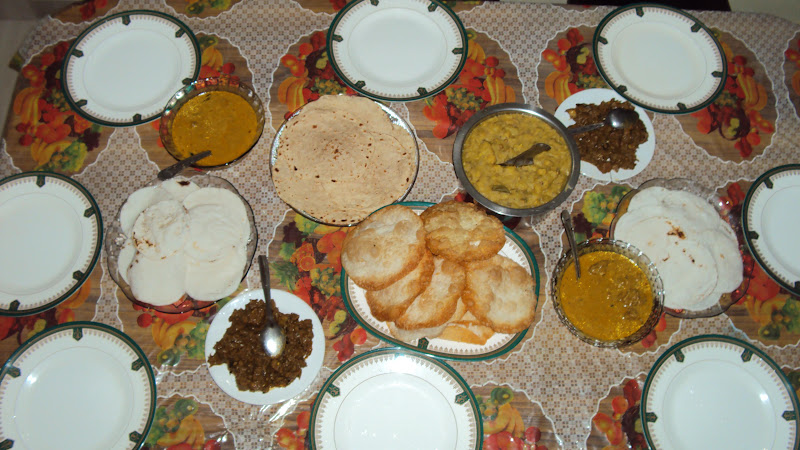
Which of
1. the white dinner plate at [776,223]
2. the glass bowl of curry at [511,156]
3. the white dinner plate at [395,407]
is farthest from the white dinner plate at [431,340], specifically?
the white dinner plate at [776,223]

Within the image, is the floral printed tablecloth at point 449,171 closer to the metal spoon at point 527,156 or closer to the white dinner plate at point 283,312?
the white dinner plate at point 283,312

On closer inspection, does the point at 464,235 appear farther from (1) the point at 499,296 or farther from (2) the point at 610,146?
(2) the point at 610,146

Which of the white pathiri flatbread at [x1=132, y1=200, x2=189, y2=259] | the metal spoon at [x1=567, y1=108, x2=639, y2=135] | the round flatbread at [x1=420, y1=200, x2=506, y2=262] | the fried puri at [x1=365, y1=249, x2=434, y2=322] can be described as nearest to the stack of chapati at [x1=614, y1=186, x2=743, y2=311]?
the metal spoon at [x1=567, y1=108, x2=639, y2=135]

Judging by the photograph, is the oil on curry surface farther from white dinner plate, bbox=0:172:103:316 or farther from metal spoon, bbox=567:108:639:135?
metal spoon, bbox=567:108:639:135

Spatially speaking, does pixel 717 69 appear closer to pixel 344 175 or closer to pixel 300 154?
pixel 344 175

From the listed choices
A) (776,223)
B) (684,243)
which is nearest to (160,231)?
(684,243)

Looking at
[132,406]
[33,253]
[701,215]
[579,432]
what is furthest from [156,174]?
[701,215]
